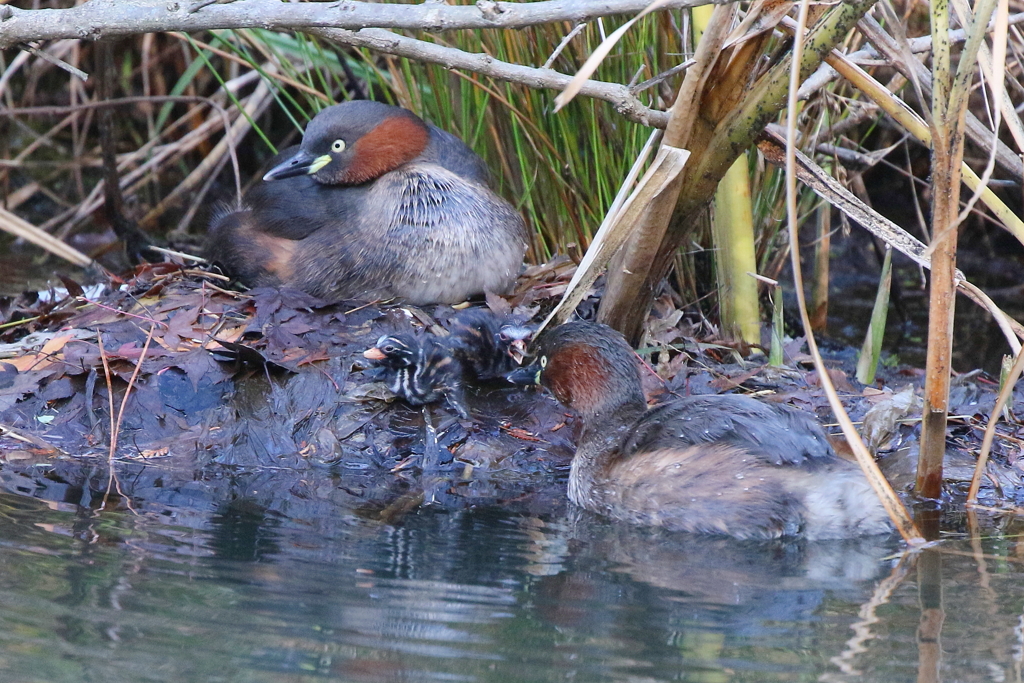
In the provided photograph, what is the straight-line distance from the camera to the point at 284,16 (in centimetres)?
345

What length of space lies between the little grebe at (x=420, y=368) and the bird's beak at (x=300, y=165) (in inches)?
41.0

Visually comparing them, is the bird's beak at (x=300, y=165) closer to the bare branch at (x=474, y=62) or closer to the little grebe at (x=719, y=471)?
the bare branch at (x=474, y=62)

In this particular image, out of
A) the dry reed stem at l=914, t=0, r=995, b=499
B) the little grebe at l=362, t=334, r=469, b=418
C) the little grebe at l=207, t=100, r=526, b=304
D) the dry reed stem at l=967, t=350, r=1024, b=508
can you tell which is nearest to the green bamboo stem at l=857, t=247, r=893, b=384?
the dry reed stem at l=967, t=350, r=1024, b=508

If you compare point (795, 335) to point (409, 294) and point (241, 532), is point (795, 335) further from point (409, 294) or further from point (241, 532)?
point (241, 532)

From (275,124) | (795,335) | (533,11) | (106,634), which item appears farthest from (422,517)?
(275,124)

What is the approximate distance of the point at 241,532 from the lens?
136 inches

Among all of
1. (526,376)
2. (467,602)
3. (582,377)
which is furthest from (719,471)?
(467,602)

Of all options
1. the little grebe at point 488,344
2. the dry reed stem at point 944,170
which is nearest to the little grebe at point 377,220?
the little grebe at point 488,344

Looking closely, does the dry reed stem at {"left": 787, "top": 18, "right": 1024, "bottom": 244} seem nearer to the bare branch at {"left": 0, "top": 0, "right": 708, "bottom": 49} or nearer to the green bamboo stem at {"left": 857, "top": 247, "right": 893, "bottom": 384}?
the bare branch at {"left": 0, "top": 0, "right": 708, "bottom": 49}

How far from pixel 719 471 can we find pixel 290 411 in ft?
5.66

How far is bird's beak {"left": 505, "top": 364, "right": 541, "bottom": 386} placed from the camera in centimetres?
446

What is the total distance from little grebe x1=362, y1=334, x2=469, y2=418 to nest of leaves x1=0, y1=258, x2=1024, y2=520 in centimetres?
7

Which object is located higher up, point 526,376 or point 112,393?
point 526,376

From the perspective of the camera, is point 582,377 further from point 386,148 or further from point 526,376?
point 386,148
